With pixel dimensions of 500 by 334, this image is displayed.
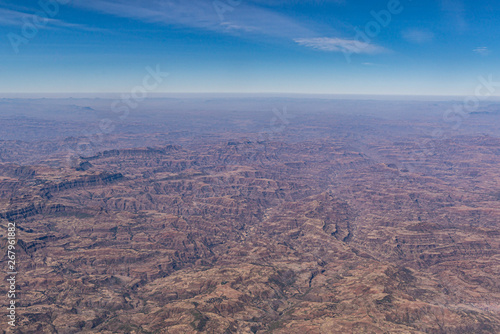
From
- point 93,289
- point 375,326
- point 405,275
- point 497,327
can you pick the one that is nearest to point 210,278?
point 93,289

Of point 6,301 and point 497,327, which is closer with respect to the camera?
point 497,327

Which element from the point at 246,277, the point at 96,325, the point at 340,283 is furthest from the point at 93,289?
the point at 340,283

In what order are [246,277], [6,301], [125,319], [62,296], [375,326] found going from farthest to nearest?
[246,277]
[62,296]
[6,301]
[125,319]
[375,326]

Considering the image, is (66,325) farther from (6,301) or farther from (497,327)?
(497,327)

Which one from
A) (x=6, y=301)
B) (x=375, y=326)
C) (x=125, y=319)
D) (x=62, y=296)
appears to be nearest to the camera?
(x=375, y=326)

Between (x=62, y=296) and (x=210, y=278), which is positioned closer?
(x=62, y=296)

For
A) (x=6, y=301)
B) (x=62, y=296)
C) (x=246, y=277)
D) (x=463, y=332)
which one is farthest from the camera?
(x=246, y=277)

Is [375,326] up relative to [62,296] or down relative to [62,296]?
up

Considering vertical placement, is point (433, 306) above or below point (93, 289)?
above

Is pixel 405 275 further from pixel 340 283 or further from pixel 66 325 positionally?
pixel 66 325
